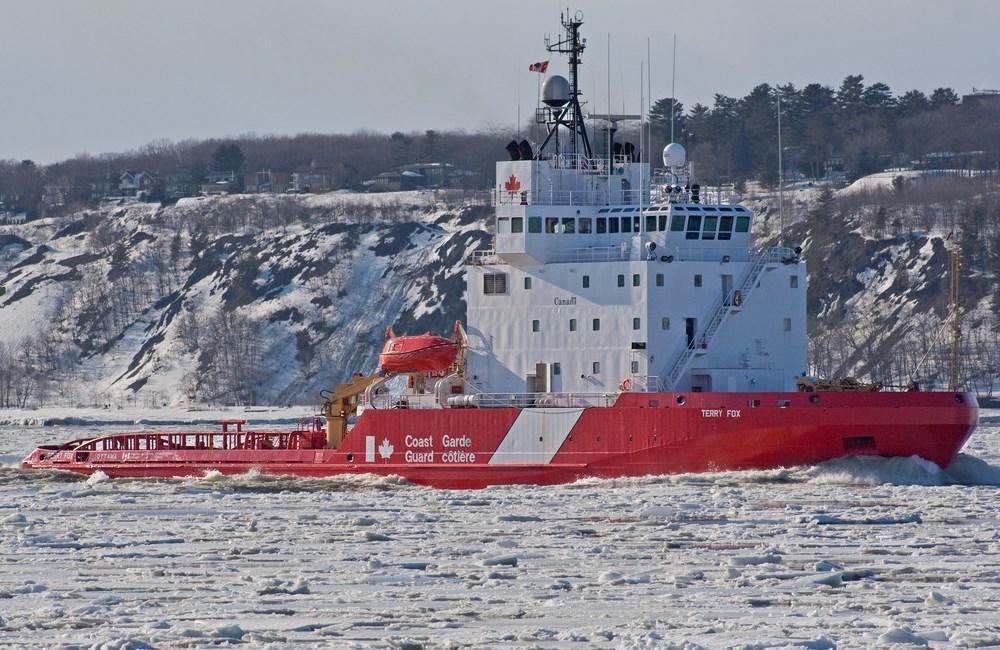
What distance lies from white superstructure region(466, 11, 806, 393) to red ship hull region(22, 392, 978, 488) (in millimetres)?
1255

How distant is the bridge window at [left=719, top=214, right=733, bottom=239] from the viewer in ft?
122

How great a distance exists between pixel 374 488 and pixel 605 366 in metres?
5.09

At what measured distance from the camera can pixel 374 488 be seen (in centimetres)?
3628

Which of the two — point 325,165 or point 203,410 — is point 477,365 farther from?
point 325,165

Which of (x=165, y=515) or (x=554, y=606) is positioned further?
(x=165, y=515)

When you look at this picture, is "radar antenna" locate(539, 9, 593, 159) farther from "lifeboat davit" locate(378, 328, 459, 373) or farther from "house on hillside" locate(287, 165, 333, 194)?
"house on hillside" locate(287, 165, 333, 194)

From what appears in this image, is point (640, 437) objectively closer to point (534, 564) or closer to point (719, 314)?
point (719, 314)

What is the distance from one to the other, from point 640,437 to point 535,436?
7.30ft

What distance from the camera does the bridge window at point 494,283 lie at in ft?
124

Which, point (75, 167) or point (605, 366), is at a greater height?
point (75, 167)

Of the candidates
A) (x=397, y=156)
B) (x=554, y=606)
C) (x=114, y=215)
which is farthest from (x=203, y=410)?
(x=554, y=606)

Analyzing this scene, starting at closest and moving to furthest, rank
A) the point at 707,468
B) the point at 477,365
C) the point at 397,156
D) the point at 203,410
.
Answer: the point at 707,468 < the point at 477,365 < the point at 203,410 < the point at 397,156

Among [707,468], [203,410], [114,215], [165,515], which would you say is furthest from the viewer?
[114,215]

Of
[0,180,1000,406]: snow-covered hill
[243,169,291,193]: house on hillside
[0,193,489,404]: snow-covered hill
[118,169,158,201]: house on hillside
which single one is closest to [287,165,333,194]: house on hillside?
[243,169,291,193]: house on hillside
